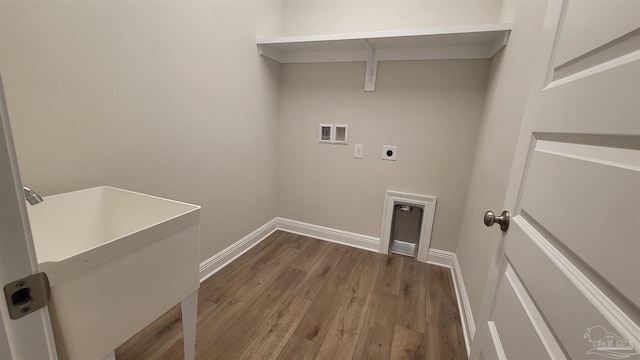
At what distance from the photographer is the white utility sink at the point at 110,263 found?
621 mm

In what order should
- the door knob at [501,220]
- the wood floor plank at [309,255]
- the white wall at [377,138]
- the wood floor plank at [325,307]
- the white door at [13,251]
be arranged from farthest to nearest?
the wood floor plank at [309,255]
the white wall at [377,138]
the wood floor plank at [325,307]
the door knob at [501,220]
the white door at [13,251]

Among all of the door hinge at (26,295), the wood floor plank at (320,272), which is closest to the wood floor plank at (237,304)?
the wood floor plank at (320,272)

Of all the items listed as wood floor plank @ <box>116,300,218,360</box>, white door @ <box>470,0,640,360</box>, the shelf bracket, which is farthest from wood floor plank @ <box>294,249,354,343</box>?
the shelf bracket

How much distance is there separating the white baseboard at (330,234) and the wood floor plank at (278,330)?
2.98ft

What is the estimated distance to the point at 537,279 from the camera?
61cm

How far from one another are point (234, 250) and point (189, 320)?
1.10 meters

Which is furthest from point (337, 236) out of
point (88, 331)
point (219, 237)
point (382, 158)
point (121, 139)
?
point (88, 331)

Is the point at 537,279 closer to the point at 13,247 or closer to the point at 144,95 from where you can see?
the point at 13,247

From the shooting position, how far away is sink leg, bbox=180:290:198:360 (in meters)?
1.03

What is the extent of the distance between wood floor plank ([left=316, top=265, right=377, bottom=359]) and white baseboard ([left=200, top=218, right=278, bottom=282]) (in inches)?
38.5

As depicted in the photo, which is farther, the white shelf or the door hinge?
the white shelf

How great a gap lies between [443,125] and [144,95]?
204 centimetres

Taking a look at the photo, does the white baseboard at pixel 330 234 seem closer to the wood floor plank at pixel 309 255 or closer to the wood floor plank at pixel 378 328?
the wood floor plank at pixel 309 255

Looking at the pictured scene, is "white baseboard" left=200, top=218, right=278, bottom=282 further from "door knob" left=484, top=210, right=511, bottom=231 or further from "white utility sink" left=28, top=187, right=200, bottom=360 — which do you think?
"door knob" left=484, top=210, right=511, bottom=231
